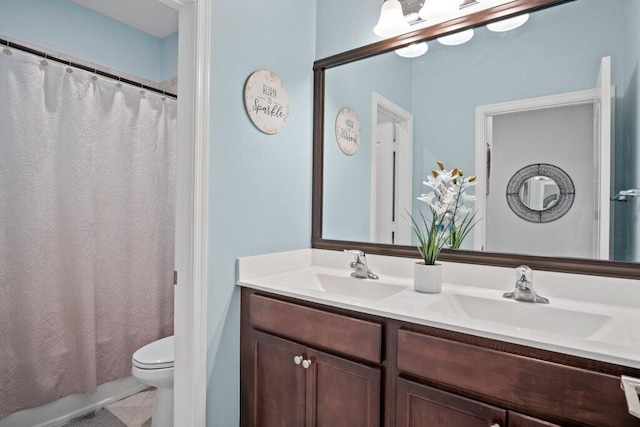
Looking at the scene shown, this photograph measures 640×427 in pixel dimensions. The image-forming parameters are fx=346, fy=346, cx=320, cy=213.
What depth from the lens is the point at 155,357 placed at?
1.70 metres

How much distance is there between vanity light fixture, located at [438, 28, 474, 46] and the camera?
1446mm

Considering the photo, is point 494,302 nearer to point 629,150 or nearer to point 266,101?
point 629,150

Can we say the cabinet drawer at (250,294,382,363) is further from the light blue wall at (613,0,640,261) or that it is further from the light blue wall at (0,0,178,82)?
the light blue wall at (0,0,178,82)

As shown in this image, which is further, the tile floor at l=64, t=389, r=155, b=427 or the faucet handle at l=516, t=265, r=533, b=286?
the tile floor at l=64, t=389, r=155, b=427

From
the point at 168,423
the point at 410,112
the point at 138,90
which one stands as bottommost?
the point at 168,423

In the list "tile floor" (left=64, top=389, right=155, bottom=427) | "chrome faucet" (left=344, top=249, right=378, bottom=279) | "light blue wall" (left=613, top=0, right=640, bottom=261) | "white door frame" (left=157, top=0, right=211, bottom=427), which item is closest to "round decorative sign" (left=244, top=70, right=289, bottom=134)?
"white door frame" (left=157, top=0, right=211, bottom=427)

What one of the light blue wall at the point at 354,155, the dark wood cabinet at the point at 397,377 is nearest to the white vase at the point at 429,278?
the dark wood cabinet at the point at 397,377

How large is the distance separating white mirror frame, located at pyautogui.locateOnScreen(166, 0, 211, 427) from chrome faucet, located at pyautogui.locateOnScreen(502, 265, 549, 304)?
1.16 meters

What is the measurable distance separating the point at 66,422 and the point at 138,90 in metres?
1.97

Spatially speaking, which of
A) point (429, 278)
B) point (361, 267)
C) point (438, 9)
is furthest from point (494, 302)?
point (438, 9)

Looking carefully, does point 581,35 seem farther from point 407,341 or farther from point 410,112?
point 407,341

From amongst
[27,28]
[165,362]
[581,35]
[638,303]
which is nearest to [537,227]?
[638,303]

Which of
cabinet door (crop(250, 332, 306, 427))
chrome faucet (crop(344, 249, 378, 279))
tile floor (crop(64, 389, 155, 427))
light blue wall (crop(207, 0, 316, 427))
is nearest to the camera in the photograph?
cabinet door (crop(250, 332, 306, 427))

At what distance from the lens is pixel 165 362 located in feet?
5.42
